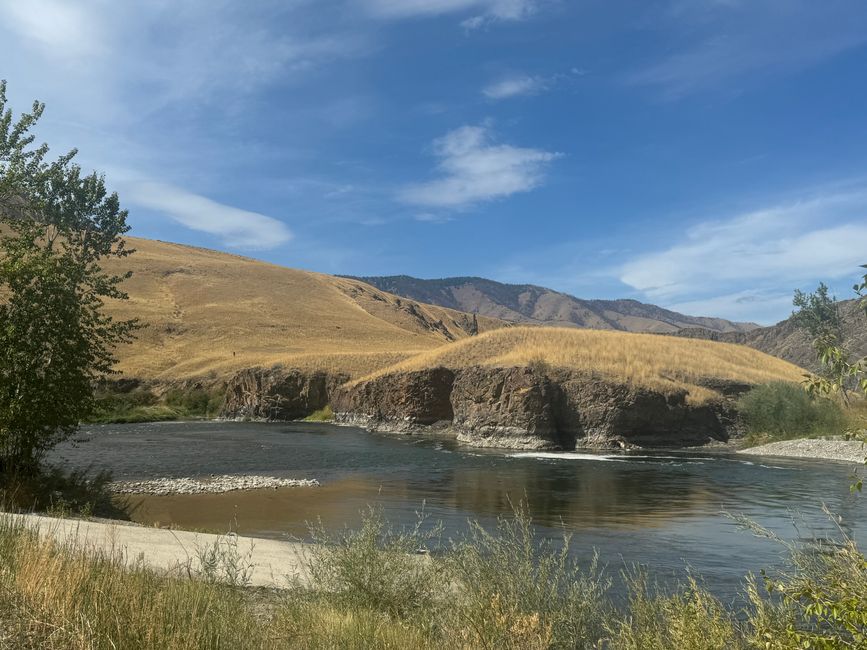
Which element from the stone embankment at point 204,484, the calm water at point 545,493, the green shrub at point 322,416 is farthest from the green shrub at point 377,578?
the green shrub at point 322,416

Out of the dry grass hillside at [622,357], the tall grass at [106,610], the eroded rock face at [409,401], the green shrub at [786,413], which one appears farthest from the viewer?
the eroded rock face at [409,401]

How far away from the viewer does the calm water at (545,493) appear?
14.9 meters

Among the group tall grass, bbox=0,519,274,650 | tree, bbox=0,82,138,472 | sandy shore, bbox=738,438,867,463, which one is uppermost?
tree, bbox=0,82,138,472

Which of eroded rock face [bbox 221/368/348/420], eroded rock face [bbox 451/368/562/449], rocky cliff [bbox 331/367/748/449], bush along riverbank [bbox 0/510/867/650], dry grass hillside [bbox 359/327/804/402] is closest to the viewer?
bush along riverbank [bbox 0/510/867/650]

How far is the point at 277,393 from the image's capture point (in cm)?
6831

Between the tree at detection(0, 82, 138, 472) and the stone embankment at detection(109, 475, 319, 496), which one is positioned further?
the stone embankment at detection(109, 475, 319, 496)

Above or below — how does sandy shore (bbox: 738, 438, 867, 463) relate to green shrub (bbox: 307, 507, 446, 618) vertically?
below

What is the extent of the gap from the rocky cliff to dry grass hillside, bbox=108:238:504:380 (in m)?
26.9

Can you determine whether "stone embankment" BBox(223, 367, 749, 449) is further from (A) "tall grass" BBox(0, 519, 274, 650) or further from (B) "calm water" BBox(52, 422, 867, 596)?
(A) "tall grass" BBox(0, 519, 274, 650)

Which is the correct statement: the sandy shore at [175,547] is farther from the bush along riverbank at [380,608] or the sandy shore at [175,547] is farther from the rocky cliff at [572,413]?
the rocky cliff at [572,413]

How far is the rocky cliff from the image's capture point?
42.6 meters

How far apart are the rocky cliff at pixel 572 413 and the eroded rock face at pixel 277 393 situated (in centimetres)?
2397

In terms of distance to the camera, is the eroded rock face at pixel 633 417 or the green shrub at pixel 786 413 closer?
the green shrub at pixel 786 413

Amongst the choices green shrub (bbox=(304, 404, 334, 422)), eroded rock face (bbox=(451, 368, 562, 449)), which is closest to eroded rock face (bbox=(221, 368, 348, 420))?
green shrub (bbox=(304, 404, 334, 422))
